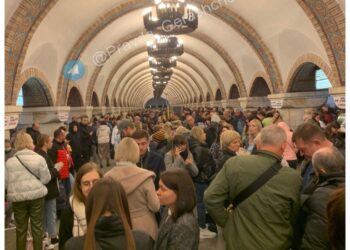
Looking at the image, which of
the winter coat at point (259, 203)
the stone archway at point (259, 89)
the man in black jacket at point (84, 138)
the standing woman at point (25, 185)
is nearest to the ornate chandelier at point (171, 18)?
the man in black jacket at point (84, 138)

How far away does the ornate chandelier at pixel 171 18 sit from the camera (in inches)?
A: 362

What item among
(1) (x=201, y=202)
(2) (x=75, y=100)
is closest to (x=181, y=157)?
(1) (x=201, y=202)

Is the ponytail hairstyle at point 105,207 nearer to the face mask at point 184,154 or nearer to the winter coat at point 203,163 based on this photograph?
the face mask at point 184,154

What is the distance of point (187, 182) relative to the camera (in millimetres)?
2898

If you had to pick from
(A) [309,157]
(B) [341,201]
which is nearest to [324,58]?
(A) [309,157]

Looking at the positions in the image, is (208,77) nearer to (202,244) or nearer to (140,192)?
(202,244)

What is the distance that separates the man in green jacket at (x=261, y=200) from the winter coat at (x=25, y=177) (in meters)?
2.45

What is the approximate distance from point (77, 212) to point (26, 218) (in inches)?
82.6

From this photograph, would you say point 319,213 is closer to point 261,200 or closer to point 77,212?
point 261,200

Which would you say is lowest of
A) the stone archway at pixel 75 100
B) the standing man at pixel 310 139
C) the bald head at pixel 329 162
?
the bald head at pixel 329 162

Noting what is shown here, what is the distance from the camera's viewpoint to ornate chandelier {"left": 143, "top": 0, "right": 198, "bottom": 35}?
9203 millimetres

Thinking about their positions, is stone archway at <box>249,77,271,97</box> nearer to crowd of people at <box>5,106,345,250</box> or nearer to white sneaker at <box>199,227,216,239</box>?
white sneaker at <box>199,227,216,239</box>
